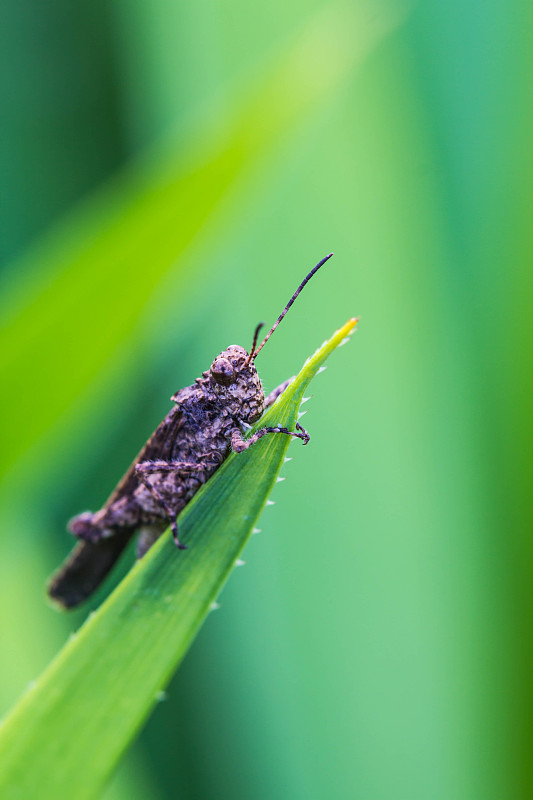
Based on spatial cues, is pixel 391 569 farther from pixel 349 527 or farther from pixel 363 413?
pixel 363 413

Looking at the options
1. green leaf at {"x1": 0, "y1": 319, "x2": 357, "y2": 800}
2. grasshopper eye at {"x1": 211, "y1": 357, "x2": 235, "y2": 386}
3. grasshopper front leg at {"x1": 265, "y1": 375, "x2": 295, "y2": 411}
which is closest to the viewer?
green leaf at {"x1": 0, "y1": 319, "x2": 357, "y2": 800}

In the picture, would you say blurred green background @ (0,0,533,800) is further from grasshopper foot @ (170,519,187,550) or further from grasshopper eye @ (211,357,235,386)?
grasshopper foot @ (170,519,187,550)

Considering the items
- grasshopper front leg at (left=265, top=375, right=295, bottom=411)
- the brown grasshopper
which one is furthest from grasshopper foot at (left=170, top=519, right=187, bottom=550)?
grasshopper front leg at (left=265, top=375, right=295, bottom=411)

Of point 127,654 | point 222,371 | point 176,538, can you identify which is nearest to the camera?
point 127,654

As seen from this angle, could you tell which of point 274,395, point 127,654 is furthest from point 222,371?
point 127,654

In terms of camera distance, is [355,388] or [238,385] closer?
[238,385]

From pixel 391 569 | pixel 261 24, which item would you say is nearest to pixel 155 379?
pixel 391 569

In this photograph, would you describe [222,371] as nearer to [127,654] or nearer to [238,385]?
[238,385]
